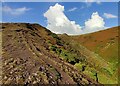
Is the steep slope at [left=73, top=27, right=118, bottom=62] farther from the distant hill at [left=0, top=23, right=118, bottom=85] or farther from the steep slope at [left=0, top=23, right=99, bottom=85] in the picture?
Answer: the steep slope at [left=0, top=23, right=99, bottom=85]

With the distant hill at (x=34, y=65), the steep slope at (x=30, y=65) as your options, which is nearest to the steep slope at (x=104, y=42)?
the distant hill at (x=34, y=65)

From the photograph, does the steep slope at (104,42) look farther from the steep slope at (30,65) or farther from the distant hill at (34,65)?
the steep slope at (30,65)

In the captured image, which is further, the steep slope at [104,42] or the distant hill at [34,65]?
the steep slope at [104,42]

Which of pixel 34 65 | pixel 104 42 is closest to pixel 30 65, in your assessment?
pixel 34 65

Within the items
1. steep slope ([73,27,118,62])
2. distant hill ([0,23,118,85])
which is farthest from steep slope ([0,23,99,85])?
steep slope ([73,27,118,62])

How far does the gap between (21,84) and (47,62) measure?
3.37 m

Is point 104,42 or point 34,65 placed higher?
point 34,65

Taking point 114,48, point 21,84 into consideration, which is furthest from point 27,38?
point 114,48

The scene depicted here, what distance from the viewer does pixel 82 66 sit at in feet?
59.5

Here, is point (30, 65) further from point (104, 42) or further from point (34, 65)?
point (104, 42)

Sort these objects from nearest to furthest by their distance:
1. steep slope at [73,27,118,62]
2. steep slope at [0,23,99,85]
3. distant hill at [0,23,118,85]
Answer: steep slope at [0,23,99,85], distant hill at [0,23,118,85], steep slope at [73,27,118,62]

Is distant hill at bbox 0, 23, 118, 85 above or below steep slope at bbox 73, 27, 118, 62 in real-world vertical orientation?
above

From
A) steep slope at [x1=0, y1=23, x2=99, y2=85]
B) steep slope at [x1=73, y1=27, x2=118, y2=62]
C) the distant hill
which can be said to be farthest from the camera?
steep slope at [x1=73, y1=27, x2=118, y2=62]

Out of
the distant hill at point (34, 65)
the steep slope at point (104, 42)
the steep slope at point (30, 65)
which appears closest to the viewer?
the steep slope at point (30, 65)
